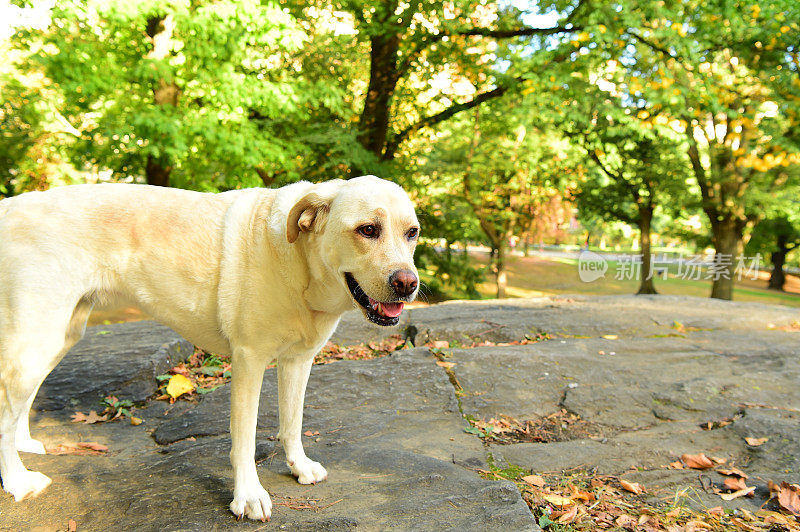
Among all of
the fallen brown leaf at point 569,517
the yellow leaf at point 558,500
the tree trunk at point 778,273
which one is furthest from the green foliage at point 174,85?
the tree trunk at point 778,273

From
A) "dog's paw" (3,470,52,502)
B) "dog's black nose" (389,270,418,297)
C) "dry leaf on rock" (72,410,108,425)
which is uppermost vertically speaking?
"dog's black nose" (389,270,418,297)

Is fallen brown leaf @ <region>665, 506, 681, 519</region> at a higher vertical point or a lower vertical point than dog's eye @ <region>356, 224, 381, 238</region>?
lower

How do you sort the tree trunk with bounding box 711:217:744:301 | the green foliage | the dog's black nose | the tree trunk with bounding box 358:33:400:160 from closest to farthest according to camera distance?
the dog's black nose
the green foliage
the tree trunk with bounding box 358:33:400:160
the tree trunk with bounding box 711:217:744:301

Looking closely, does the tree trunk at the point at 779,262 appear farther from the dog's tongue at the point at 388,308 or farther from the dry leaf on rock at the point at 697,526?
the dog's tongue at the point at 388,308

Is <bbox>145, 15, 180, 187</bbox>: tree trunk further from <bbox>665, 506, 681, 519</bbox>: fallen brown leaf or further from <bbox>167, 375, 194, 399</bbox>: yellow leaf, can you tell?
<bbox>665, 506, 681, 519</bbox>: fallen brown leaf

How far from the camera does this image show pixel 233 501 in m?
2.93

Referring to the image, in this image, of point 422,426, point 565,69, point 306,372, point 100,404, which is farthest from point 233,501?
point 565,69

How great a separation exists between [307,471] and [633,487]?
210 cm

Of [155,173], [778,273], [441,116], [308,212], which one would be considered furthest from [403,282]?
[778,273]

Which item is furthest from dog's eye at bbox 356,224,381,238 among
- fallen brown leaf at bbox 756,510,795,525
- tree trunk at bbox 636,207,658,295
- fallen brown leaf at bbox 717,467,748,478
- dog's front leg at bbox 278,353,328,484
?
tree trunk at bbox 636,207,658,295

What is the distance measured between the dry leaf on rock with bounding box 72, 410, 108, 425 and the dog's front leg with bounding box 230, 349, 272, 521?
85.5 inches

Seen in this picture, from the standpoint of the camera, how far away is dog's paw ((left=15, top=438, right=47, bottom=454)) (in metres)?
3.61

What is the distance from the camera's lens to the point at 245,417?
3.01 m

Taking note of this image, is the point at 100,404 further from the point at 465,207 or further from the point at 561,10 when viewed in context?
the point at 465,207
